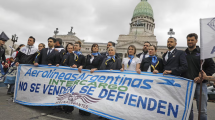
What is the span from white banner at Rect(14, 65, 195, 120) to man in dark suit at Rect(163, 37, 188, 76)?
0.20m

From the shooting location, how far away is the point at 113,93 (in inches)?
146

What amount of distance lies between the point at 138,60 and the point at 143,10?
254ft

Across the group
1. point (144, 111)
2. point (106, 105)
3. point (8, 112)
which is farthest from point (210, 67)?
point (8, 112)

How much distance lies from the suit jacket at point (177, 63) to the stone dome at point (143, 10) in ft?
248

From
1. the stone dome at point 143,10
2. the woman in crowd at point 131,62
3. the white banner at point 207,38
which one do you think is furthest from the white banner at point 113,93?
the stone dome at point 143,10

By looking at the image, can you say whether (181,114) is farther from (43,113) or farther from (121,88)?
(43,113)

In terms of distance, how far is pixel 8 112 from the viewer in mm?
3779

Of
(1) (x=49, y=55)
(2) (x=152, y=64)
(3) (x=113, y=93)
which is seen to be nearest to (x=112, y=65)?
(3) (x=113, y=93)

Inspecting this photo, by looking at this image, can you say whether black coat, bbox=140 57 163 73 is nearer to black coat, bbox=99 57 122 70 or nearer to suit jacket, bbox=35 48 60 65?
black coat, bbox=99 57 122 70

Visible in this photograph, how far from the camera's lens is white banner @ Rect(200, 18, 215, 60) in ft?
10.4

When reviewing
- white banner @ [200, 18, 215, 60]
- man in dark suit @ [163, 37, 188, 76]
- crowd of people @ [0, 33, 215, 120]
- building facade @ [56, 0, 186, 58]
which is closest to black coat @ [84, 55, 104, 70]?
crowd of people @ [0, 33, 215, 120]

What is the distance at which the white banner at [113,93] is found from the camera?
130 inches

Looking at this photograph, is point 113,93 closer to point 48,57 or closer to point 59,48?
point 48,57

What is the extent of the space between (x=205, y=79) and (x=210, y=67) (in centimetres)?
40
